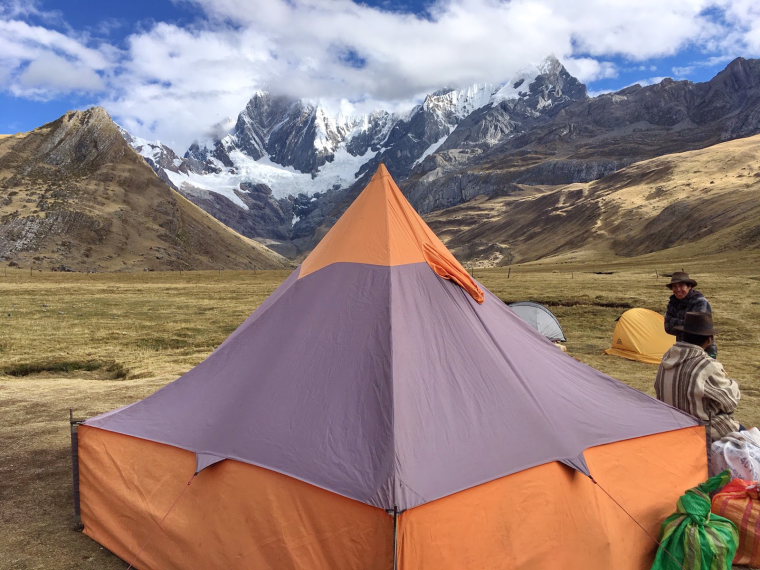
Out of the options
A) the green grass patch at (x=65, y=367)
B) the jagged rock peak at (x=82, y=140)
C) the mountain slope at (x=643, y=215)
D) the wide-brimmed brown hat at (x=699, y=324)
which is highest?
the jagged rock peak at (x=82, y=140)

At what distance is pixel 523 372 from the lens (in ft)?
22.1

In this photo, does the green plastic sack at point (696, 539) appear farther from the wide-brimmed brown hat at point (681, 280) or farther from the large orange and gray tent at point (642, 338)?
the large orange and gray tent at point (642, 338)

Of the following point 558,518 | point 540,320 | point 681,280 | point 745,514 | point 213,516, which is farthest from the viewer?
point 540,320

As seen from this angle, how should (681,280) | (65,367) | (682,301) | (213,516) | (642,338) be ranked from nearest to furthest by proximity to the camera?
(213,516) → (681,280) → (682,301) → (642,338) → (65,367)

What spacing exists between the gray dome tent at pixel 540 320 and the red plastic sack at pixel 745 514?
44.6ft

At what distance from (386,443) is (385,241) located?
2.88 m

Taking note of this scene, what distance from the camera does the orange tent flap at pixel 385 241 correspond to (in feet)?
24.0

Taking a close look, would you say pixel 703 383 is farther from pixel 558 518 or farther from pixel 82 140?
Answer: pixel 82 140

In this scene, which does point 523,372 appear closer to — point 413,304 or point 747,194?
point 413,304

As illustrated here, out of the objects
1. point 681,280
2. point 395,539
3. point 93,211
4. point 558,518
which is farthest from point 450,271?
point 93,211

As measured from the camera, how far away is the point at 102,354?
70.2 feet

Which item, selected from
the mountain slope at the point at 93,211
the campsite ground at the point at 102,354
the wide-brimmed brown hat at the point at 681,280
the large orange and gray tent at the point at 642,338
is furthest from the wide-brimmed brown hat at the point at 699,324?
the mountain slope at the point at 93,211

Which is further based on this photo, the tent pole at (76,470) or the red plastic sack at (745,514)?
the tent pole at (76,470)

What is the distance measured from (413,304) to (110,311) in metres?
33.7
